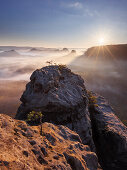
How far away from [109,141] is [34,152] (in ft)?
39.7

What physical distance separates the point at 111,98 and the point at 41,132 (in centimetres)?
5536

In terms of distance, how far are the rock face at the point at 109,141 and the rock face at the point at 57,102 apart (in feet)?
8.01

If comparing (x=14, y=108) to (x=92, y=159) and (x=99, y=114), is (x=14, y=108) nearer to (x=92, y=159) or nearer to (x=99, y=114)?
(x=99, y=114)

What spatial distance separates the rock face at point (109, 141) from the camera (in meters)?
13.3

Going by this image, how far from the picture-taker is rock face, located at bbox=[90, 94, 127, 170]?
13.3 metres

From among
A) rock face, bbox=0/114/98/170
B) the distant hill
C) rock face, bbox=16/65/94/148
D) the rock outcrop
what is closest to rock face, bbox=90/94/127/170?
the rock outcrop

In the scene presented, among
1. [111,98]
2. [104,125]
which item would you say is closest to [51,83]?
[104,125]

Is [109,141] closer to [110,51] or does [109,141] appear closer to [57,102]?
[57,102]

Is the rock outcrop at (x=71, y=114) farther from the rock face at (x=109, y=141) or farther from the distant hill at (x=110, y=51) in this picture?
the distant hill at (x=110, y=51)

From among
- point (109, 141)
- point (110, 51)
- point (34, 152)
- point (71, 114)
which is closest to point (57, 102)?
point (71, 114)

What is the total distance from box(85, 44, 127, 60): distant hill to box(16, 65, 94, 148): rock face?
12338 centimetres

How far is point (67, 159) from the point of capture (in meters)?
7.37

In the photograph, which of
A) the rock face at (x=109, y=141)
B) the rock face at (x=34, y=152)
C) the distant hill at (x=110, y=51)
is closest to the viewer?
the rock face at (x=34, y=152)

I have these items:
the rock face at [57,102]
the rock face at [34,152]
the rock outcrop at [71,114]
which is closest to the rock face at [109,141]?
the rock outcrop at [71,114]
